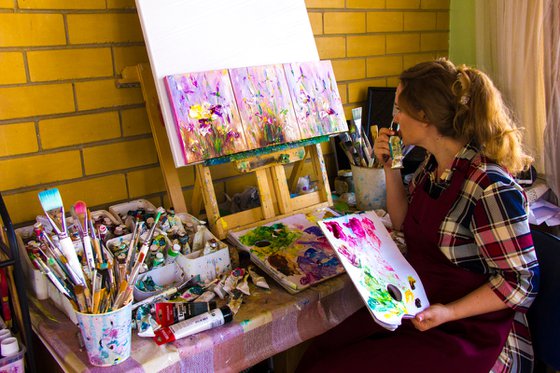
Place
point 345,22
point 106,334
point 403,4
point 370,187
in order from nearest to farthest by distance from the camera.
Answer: point 106,334 < point 370,187 < point 345,22 < point 403,4

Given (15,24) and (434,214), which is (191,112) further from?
(434,214)

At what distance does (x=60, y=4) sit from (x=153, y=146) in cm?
49

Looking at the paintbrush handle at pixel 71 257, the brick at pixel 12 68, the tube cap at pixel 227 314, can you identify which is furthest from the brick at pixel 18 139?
the tube cap at pixel 227 314

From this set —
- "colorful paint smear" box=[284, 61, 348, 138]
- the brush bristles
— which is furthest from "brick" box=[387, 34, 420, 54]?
the brush bristles

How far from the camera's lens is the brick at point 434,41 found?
2.40 meters

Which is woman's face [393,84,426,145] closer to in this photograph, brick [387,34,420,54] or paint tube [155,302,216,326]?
paint tube [155,302,216,326]

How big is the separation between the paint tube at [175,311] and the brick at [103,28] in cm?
83

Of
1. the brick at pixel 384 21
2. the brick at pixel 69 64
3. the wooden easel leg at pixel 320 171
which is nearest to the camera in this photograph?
the brick at pixel 69 64

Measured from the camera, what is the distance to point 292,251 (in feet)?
4.60

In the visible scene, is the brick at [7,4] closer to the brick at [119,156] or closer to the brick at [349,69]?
the brick at [119,156]

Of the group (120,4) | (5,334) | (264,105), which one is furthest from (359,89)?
(5,334)

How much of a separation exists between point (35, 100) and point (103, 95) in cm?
19

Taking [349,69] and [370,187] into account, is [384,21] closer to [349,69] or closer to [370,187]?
[349,69]

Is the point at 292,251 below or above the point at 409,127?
below
